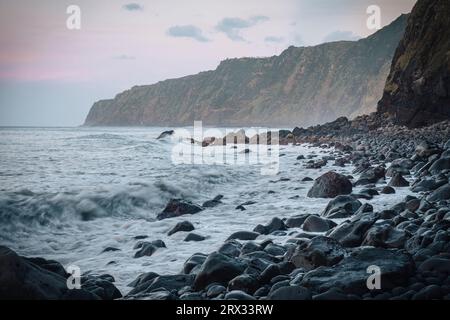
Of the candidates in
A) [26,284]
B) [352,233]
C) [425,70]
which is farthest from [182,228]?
[425,70]

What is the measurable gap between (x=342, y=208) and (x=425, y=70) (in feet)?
69.3

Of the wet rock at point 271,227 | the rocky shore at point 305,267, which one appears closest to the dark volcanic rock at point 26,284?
the rocky shore at point 305,267

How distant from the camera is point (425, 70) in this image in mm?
24281

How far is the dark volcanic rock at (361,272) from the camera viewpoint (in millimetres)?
3424

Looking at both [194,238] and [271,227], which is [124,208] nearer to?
[194,238]

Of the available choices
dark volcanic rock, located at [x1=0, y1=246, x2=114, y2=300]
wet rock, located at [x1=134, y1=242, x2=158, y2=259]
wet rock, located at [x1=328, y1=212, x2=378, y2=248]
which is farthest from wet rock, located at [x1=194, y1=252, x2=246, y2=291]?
wet rock, located at [x1=134, y1=242, x2=158, y2=259]

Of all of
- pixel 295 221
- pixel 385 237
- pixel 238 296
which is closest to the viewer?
pixel 238 296

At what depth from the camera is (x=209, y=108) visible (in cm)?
18175

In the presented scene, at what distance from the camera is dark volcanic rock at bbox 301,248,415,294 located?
11.2 ft

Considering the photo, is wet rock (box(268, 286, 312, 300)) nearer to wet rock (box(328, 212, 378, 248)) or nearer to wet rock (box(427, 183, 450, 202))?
wet rock (box(328, 212, 378, 248))

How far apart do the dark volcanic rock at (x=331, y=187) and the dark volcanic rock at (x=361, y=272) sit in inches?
197

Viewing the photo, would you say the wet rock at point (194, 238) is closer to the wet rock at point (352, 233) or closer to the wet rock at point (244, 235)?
the wet rock at point (244, 235)

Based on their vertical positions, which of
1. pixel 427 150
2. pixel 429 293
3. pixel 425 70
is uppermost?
pixel 425 70
